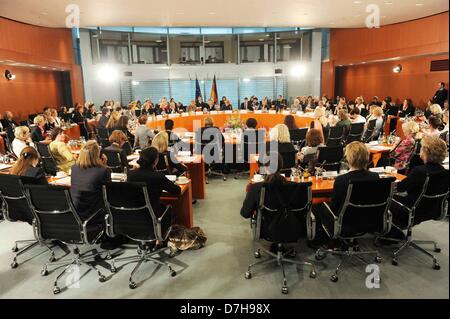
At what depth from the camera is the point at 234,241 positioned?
4.17 metres

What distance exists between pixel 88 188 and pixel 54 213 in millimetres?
415

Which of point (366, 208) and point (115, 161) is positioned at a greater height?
point (115, 161)

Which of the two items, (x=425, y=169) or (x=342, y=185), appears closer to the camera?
(x=342, y=185)

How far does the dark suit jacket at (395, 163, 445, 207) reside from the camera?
326 centimetres

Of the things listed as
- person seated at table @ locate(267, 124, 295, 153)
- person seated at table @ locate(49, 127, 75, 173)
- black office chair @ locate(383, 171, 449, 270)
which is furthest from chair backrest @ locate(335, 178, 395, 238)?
person seated at table @ locate(49, 127, 75, 173)

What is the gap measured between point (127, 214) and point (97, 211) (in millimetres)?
442

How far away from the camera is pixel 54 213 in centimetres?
315

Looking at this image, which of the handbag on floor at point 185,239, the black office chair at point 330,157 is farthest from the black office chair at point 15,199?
the black office chair at point 330,157

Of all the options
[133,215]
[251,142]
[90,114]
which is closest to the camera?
[133,215]

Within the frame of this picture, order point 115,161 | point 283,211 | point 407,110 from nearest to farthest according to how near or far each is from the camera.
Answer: point 283,211
point 115,161
point 407,110

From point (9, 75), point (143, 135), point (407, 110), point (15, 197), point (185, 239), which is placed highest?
point (9, 75)

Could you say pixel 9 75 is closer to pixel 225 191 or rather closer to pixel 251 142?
pixel 251 142

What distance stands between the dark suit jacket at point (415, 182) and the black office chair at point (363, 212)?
323 millimetres

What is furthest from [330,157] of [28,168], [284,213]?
[28,168]
